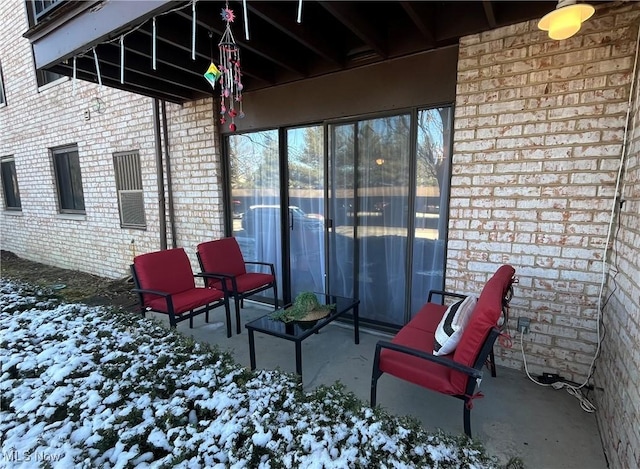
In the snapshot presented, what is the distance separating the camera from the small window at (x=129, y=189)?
467 centimetres

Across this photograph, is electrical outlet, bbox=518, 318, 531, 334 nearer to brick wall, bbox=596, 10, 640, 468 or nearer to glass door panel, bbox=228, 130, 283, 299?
brick wall, bbox=596, 10, 640, 468

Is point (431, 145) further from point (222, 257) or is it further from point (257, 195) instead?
point (222, 257)

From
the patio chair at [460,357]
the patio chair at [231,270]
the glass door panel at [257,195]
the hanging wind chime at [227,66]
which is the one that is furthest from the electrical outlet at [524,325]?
the hanging wind chime at [227,66]

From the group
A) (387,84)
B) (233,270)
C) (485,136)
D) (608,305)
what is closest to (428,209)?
(485,136)

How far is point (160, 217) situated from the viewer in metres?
4.41

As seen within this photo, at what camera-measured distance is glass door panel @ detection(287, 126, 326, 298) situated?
11.2 ft

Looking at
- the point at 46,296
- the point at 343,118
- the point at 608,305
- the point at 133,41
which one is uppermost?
the point at 133,41

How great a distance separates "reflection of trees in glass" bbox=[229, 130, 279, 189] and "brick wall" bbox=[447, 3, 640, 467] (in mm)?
2057

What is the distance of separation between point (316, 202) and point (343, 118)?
92 centimetres

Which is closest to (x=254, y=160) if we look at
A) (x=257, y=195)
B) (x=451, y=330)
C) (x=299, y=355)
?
(x=257, y=195)

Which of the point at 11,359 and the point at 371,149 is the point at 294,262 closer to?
the point at 371,149

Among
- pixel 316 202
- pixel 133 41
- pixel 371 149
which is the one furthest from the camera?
pixel 316 202

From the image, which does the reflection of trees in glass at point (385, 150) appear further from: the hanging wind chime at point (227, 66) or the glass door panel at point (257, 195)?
the hanging wind chime at point (227, 66)

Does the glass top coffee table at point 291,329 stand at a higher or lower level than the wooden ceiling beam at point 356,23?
lower
